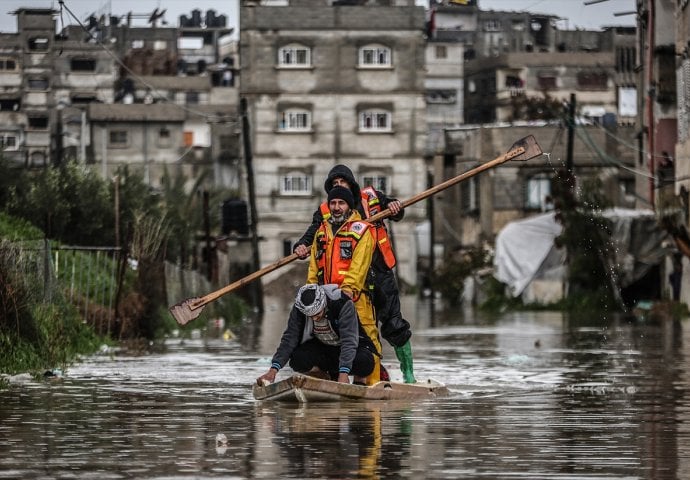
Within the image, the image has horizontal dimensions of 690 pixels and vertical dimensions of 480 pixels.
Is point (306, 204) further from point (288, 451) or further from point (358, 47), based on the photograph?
point (288, 451)

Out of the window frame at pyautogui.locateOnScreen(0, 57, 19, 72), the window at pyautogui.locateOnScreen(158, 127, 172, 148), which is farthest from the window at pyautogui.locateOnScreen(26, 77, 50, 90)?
the window at pyautogui.locateOnScreen(158, 127, 172, 148)

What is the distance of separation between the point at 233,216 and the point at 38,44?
9250 mm

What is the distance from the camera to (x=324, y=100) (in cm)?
8469

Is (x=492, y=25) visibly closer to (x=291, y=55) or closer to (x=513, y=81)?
(x=513, y=81)

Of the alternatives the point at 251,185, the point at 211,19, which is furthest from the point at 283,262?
the point at 211,19

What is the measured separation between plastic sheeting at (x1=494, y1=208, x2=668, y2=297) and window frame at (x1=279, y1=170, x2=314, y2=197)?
25644 millimetres

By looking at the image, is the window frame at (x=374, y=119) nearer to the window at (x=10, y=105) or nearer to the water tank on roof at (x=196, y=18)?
the window at (x=10, y=105)

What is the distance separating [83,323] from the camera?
24.5m

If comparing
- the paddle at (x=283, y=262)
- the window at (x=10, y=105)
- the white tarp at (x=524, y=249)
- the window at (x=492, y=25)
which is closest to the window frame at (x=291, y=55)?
the window at (x=10, y=105)

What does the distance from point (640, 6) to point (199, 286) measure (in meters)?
17.0

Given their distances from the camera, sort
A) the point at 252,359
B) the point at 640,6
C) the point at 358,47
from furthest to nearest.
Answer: the point at 358,47 < the point at 640,6 < the point at 252,359

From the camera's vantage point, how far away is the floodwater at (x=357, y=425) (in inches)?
391

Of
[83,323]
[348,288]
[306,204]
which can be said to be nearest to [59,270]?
[83,323]

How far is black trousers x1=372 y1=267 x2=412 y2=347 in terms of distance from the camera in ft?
52.2
